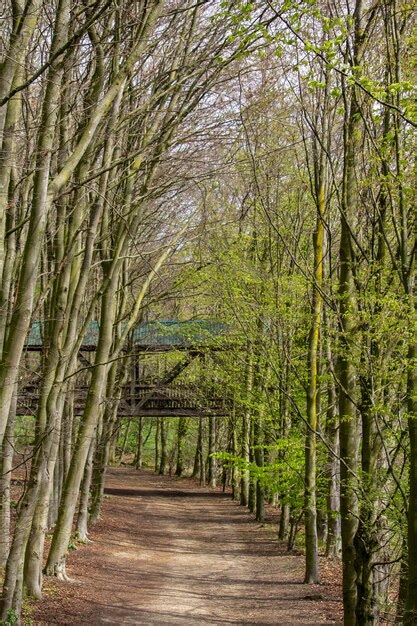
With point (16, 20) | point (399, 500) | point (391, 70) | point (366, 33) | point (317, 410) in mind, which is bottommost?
point (399, 500)

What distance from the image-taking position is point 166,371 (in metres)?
25.9

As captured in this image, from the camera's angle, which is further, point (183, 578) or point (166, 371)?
point (166, 371)

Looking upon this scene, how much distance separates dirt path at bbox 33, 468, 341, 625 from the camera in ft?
36.3

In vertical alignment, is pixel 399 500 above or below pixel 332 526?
above

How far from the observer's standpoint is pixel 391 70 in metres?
8.66

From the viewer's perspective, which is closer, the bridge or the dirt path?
the dirt path

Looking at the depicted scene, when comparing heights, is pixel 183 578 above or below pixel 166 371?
below

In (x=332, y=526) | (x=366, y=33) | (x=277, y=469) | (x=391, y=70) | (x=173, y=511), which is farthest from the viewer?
(x=173, y=511)

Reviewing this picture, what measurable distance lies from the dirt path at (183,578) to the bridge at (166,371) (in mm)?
3499

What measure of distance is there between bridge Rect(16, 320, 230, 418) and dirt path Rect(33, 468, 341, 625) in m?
3.50

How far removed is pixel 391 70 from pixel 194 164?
5647mm

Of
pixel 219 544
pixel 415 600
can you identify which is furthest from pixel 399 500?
pixel 219 544

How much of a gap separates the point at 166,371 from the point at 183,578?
11717 mm

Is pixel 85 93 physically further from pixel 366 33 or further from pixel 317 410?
pixel 317 410
